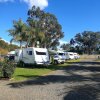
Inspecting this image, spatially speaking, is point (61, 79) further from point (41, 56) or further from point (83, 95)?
point (41, 56)

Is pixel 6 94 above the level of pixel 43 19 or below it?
below

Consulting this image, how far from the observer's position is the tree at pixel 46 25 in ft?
255

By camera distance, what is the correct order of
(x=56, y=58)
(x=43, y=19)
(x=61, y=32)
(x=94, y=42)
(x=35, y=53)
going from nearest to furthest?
(x=35, y=53)
(x=56, y=58)
(x=43, y=19)
(x=61, y=32)
(x=94, y=42)

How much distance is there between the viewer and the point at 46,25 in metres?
83.1

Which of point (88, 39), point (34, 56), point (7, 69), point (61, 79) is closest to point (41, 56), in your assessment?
point (34, 56)

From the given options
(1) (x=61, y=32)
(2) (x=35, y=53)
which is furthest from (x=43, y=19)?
(2) (x=35, y=53)

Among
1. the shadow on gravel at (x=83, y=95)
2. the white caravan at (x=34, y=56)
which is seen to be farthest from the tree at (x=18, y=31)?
the shadow on gravel at (x=83, y=95)

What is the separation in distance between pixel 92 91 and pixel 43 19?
68151mm

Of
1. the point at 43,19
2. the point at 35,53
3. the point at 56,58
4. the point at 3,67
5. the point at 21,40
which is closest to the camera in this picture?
the point at 3,67

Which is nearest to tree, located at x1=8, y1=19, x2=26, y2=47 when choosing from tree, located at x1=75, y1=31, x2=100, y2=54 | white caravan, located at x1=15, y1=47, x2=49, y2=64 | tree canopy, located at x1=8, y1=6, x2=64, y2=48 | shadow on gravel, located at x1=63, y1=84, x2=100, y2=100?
tree canopy, located at x1=8, y1=6, x2=64, y2=48

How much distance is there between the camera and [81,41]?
455 feet

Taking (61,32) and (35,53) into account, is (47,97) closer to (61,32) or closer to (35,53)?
(35,53)

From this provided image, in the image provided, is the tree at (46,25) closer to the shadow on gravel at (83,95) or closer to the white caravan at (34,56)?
the white caravan at (34,56)

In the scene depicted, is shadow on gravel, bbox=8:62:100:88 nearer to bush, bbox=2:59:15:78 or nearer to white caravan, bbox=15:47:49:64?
bush, bbox=2:59:15:78
